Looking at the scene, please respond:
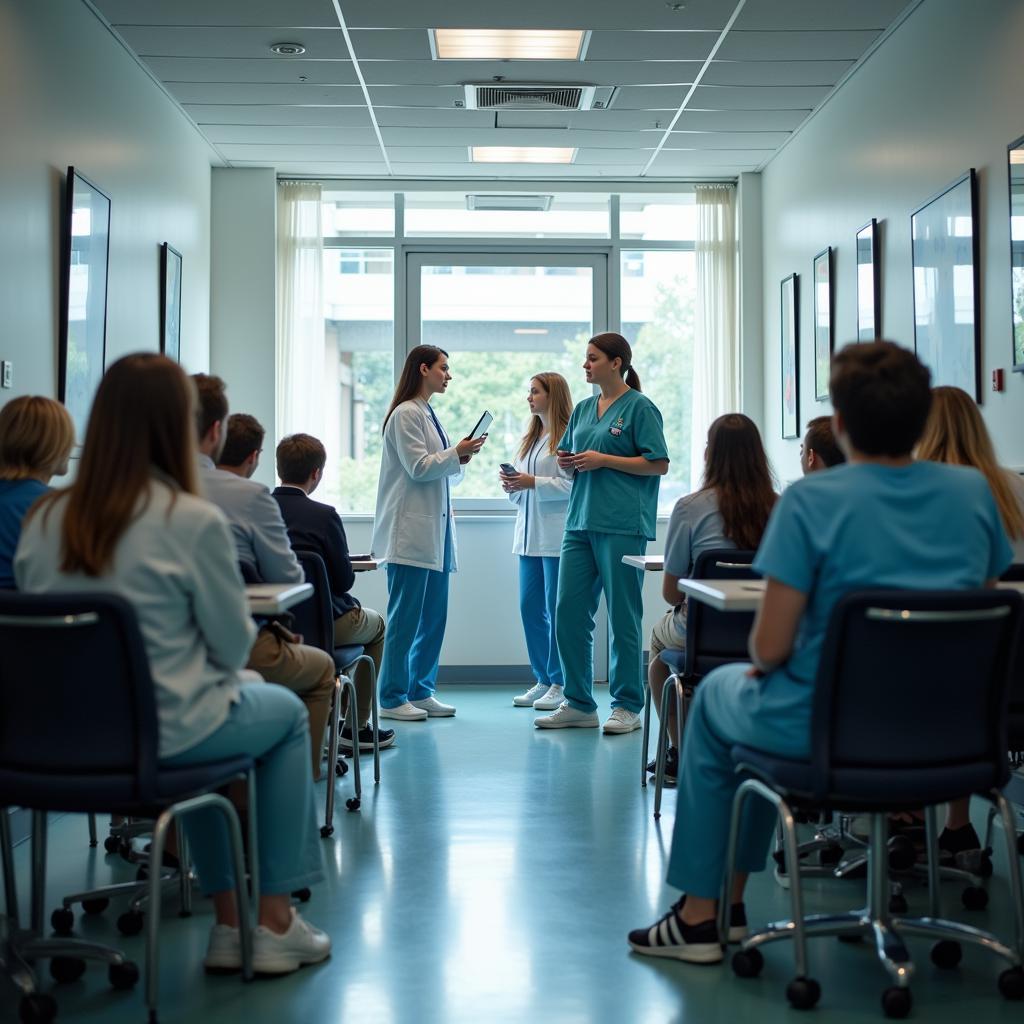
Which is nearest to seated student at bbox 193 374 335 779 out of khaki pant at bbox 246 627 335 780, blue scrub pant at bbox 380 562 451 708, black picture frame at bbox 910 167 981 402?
khaki pant at bbox 246 627 335 780

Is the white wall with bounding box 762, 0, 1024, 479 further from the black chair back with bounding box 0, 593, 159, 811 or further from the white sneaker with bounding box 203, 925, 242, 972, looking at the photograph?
the black chair back with bounding box 0, 593, 159, 811

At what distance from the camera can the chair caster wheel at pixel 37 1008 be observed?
2240 mm

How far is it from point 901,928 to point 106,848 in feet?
7.20

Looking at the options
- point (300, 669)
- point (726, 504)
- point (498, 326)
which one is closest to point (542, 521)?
point (498, 326)

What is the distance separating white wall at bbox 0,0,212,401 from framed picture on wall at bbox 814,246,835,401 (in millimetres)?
3196

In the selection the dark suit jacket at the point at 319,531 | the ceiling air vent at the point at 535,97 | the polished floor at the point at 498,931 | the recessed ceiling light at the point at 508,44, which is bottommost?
the polished floor at the point at 498,931

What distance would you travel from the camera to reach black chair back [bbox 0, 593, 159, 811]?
6.70ft

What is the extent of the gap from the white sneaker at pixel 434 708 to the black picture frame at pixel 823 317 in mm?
2339

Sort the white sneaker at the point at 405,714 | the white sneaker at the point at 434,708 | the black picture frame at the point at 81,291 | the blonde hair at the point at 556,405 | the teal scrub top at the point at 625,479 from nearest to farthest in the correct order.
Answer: the black picture frame at the point at 81,291
the teal scrub top at the point at 625,479
the white sneaker at the point at 405,714
the white sneaker at the point at 434,708
the blonde hair at the point at 556,405

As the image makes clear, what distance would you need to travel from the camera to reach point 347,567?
13.3 feet

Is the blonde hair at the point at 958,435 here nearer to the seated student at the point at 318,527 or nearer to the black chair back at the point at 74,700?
the seated student at the point at 318,527

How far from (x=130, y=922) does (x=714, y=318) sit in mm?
5515

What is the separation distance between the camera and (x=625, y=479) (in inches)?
204

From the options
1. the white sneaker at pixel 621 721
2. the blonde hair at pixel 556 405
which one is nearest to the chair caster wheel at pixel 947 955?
the white sneaker at pixel 621 721
